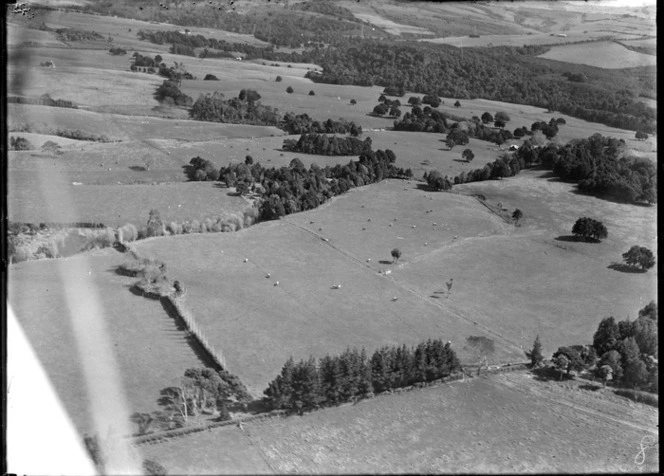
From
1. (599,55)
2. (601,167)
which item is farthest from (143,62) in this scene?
(601,167)

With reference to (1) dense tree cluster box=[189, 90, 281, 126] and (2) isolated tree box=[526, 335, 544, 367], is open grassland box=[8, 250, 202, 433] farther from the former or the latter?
(1) dense tree cluster box=[189, 90, 281, 126]

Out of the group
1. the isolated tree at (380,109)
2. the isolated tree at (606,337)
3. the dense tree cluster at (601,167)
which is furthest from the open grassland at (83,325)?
the isolated tree at (380,109)

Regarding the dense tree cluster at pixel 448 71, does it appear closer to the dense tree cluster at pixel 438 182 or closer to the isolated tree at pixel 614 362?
the dense tree cluster at pixel 438 182

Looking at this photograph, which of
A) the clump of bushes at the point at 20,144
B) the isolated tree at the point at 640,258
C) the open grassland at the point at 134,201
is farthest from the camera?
the clump of bushes at the point at 20,144

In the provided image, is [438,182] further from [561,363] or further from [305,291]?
[561,363]

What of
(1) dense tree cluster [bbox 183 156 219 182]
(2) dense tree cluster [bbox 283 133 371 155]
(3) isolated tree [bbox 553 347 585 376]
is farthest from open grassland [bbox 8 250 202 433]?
(2) dense tree cluster [bbox 283 133 371 155]

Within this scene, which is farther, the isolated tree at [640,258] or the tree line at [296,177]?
the tree line at [296,177]
